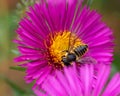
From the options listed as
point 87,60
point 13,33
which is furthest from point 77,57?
point 13,33

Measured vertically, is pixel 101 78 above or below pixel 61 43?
below

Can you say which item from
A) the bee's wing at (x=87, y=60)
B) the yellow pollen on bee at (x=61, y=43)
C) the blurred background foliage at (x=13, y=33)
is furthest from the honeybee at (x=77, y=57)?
the blurred background foliage at (x=13, y=33)

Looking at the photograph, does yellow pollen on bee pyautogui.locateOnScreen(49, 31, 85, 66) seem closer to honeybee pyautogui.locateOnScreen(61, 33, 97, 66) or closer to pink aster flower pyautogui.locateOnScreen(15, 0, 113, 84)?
pink aster flower pyautogui.locateOnScreen(15, 0, 113, 84)

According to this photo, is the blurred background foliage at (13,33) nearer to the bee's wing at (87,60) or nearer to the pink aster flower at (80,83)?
the bee's wing at (87,60)

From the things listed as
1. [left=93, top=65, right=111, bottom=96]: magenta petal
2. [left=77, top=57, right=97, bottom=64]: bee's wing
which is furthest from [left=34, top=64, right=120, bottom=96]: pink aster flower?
[left=77, top=57, right=97, bottom=64]: bee's wing

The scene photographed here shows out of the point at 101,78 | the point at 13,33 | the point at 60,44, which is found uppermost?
the point at 13,33

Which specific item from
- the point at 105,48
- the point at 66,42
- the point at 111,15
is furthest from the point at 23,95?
the point at 111,15

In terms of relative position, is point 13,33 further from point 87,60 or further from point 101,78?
point 101,78
